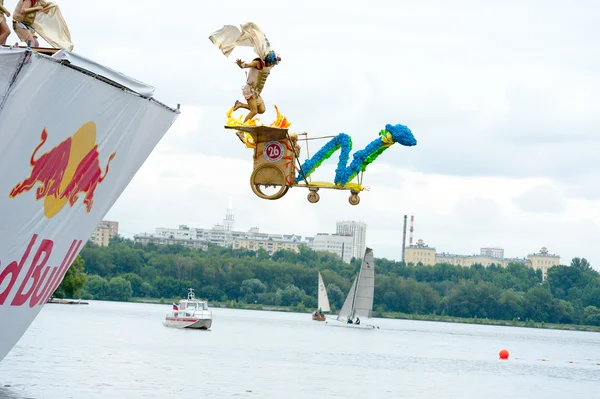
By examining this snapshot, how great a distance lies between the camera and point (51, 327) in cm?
7162

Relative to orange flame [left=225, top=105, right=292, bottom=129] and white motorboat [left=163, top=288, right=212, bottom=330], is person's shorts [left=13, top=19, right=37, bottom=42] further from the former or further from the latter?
white motorboat [left=163, top=288, right=212, bottom=330]

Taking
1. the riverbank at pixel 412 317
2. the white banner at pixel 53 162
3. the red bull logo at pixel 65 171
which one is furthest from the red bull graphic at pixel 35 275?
the riverbank at pixel 412 317

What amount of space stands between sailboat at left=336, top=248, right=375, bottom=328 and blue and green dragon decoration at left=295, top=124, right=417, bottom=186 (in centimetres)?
6438

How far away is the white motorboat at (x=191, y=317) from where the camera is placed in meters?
75.4

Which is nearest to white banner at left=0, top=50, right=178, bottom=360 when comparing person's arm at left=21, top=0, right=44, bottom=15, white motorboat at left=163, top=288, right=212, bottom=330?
person's arm at left=21, top=0, right=44, bottom=15

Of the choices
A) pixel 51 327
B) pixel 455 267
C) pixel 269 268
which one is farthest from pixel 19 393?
pixel 455 267

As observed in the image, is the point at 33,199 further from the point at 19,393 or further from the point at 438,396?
the point at 438,396

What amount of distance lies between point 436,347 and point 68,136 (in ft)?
230

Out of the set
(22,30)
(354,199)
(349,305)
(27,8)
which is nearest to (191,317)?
(349,305)

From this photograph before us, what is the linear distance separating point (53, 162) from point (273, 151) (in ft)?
8.80

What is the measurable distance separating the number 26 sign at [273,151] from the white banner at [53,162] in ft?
5.99

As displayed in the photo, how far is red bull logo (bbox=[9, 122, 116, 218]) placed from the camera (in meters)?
14.8

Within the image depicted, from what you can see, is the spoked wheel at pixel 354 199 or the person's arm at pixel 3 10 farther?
the spoked wheel at pixel 354 199

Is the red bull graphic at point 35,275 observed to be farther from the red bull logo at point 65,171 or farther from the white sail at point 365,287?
the white sail at point 365,287
